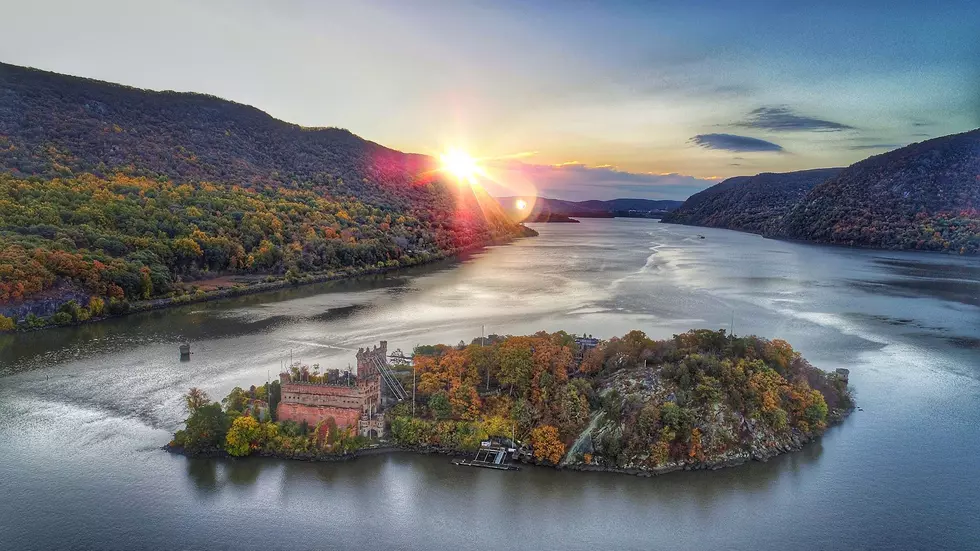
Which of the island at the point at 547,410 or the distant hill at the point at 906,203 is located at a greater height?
the distant hill at the point at 906,203

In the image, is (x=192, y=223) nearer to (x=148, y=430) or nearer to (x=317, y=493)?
(x=148, y=430)

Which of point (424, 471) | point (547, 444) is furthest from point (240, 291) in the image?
point (547, 444)

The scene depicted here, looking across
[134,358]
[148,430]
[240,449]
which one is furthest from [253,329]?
[240,449]

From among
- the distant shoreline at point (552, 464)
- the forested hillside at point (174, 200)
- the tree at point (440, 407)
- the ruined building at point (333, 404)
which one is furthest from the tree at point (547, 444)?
the forested hillside at point (174, 200)

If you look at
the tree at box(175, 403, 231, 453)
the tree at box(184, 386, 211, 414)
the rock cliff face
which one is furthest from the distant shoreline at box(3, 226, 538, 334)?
the rock cliff face

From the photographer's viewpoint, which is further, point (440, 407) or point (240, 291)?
point (240, 291)

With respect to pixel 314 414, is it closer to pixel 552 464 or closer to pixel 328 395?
pixel 328 395

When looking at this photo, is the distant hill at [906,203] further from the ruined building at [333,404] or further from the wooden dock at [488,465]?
the ruined building at [333,404]
